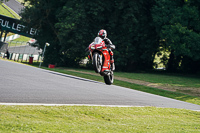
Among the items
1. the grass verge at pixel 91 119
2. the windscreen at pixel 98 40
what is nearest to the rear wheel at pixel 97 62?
the windscreen at pixel 98 40

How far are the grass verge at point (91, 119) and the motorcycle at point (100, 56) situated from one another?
582 centimetres

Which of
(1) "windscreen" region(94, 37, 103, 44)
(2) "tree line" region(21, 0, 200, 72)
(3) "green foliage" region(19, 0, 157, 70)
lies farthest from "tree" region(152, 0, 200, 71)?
(1) "windscreen" region(94, 37, 103, 44)

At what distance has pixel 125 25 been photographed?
45625 millimetres

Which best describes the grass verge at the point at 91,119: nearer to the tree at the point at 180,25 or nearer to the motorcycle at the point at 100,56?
the motorcycle at the point at 100,56

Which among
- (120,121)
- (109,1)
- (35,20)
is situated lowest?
(120,121)

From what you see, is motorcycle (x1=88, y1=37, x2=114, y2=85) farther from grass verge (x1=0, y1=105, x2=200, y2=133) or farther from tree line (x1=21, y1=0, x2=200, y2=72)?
tree line (x1=21, y1=0, x2=200, y2=72)

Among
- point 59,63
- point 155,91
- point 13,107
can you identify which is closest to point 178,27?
point 155,91

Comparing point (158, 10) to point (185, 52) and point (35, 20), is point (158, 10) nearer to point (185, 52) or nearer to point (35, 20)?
point (185, 52)

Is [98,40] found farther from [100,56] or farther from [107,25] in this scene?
[107,25]

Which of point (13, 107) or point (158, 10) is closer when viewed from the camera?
point (13, 107)

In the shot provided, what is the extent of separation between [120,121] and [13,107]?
5.42 m

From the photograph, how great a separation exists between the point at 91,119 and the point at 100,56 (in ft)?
30.7

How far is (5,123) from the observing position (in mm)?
11117

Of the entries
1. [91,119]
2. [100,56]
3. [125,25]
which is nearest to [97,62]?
[100,56]
